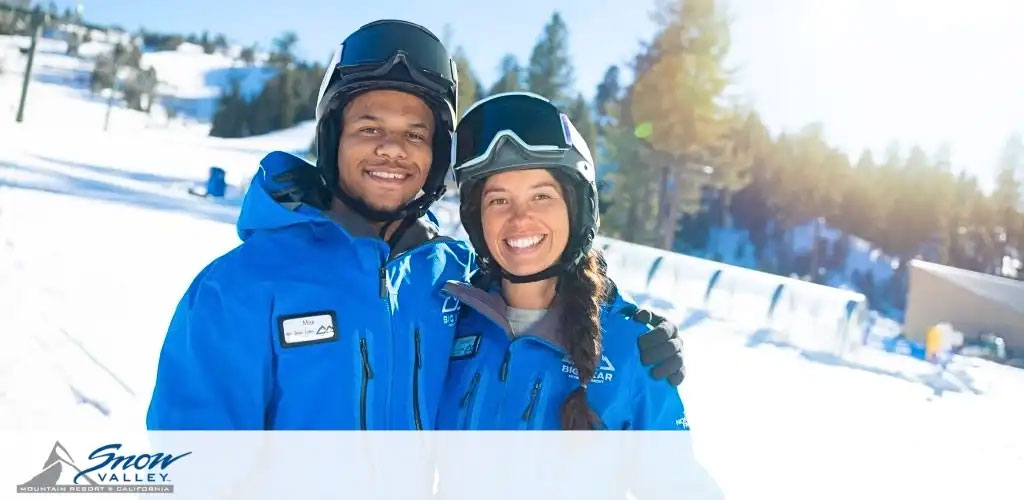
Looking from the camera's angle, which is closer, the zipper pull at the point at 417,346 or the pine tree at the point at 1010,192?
the zipper pull at the point at 417,346

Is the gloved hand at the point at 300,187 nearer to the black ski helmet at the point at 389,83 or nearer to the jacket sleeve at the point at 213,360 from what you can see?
the black ski helmet at the point at 389,83

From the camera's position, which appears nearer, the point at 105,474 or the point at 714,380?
the point at 105,474

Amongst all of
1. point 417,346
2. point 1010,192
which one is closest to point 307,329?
point 417,346

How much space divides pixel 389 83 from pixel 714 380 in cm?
629

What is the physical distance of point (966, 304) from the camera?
1891 cm

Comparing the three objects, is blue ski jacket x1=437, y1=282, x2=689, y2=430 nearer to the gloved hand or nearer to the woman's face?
the woman's face

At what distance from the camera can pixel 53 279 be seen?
22.9ft

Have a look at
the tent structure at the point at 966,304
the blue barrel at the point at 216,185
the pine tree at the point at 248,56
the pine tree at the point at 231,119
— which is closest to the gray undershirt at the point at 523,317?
the blue barrel at the point at 216,185

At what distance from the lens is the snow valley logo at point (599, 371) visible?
A: 2.31 metres

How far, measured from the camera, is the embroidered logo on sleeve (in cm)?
244

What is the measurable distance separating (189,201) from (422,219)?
17513 millimetres

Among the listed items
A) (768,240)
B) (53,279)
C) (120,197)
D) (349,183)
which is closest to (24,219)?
(53,279)

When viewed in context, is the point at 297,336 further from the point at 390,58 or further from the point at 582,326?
the point at 390,58

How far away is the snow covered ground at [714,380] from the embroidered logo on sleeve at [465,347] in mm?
2838
